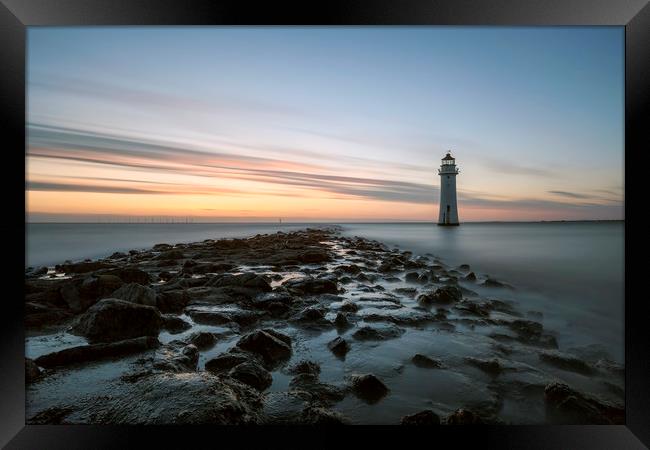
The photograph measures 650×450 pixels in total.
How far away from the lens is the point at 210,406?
2027 millimetres

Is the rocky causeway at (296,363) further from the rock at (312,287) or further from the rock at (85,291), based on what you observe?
the rock at (312,287)

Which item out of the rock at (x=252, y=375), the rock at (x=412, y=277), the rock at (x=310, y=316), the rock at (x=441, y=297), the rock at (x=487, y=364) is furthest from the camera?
the rock at (x=412, y=277)

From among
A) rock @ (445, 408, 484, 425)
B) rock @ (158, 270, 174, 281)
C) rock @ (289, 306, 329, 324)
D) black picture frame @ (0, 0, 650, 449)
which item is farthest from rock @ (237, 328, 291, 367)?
rock @ (158, 270, 174, 281)

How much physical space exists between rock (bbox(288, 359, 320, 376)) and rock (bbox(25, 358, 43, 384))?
197 cm

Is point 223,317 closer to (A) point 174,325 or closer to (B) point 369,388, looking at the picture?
(A) point 174,325

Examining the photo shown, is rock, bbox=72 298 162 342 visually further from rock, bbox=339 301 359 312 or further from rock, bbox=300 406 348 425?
rock, bbox=339 301 359 312

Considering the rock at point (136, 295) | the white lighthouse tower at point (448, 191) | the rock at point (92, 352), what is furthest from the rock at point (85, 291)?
the white lighthouse tower at point (448, 191)

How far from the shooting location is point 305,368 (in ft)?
9.18

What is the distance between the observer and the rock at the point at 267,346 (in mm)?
2982

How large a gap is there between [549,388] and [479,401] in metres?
0.60

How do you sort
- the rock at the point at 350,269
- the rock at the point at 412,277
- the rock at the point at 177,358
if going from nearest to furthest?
the rock at the point at 177,358 < the rock at the point at 412,277 < the rock at the point at 350,269

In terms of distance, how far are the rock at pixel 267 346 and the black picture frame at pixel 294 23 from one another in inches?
38.7

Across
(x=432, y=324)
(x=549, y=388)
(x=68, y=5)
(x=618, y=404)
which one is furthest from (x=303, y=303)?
(x=68, y=5)
